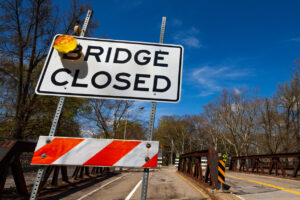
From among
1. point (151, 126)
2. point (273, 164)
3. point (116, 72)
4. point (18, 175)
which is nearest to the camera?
point (151, 126)

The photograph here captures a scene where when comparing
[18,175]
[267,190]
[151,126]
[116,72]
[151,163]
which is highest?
[116,72]

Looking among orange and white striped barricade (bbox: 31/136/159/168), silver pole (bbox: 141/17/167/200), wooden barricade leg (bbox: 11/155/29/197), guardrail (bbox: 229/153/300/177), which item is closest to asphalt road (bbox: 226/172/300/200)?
guardrail (bbox: 229/153/300/177)

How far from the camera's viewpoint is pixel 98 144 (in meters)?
1.85

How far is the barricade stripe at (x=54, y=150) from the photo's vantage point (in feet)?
5.73

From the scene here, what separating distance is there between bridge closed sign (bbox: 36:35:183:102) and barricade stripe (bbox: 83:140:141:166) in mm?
550

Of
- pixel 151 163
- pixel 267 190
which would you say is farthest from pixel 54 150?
pixel 267 190

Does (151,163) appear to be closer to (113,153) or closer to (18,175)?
(113,153)

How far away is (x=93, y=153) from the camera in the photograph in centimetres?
181

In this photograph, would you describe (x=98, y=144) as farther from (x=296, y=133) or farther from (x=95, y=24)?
(x=296, y=133)

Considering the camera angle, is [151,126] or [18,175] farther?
[18,175]

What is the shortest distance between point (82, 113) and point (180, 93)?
18.5 metres

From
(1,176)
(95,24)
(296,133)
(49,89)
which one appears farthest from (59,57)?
(296,133)

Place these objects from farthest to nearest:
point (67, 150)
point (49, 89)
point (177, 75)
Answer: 1. point (177, 75)
2. point (49, 89)
3. point (67, 150)

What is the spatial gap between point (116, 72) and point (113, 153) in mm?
1015
